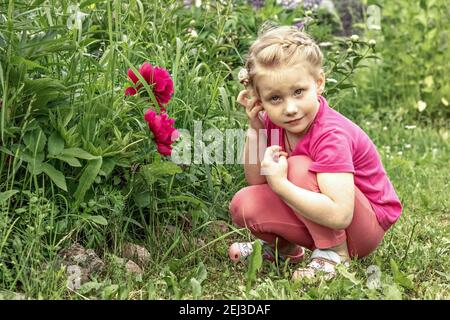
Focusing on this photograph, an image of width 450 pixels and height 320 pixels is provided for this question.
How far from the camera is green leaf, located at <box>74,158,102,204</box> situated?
260 cm

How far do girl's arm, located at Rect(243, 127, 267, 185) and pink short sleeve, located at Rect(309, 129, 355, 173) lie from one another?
0.81 ft

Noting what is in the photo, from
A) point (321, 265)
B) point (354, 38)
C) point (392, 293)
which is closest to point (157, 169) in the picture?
point (321, 265)

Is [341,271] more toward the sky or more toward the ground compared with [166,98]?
more toward the ground

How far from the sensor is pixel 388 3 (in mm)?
5453

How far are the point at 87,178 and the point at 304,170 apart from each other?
667mm

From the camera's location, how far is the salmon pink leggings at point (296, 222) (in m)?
2.66

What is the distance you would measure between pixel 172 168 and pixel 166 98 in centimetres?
24

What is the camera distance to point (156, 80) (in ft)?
9.07

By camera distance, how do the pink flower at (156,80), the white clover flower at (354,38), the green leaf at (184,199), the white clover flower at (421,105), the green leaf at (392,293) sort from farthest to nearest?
the white clover flower at (421,105) < the white clover flower at (354,38) < the green leaf at (184,199) < the pink flower at (156,80) < the green leaf at (392,293)

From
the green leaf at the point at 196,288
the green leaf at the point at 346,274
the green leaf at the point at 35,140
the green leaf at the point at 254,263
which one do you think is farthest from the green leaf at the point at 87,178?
the green leaf at the point at 346,274

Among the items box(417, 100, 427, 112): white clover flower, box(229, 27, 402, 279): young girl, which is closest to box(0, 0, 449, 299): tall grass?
box(229, 27, 402, 279): young girl

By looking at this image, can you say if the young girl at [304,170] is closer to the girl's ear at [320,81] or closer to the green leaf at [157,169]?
the girl's ear at [320,81]

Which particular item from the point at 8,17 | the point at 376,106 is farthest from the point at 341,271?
the point at 376,106
